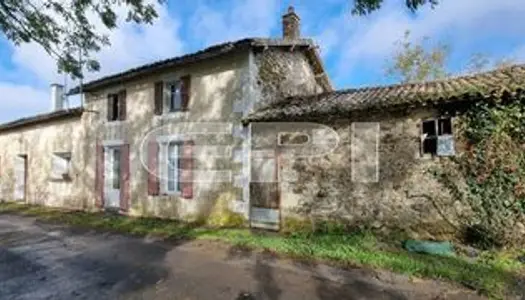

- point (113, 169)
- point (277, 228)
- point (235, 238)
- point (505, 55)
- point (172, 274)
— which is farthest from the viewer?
point (505, 55)

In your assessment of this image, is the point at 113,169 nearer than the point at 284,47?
No

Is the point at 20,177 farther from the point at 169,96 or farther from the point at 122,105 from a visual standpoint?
the point at 169,96

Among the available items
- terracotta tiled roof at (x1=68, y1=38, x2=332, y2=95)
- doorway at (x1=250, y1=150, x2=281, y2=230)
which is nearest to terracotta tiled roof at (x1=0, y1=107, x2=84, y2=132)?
terracotta tiled roof at (x1=68, y1=38, x2=332, y2=95)

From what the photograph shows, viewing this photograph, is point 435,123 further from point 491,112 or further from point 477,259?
point 477,259

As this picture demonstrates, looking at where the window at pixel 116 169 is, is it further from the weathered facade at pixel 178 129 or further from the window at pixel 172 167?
the window at pixel 172 167

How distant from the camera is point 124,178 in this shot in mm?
14172

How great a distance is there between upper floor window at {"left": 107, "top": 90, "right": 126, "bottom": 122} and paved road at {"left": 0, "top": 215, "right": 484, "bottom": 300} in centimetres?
605

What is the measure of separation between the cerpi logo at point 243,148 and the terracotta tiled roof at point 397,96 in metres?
0.39

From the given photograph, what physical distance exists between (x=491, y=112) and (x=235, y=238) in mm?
5973

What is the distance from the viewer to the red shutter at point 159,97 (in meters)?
13.2

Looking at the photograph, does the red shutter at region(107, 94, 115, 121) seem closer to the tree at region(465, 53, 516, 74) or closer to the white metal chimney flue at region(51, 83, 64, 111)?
the white metal chimney flue at region(51, 83, 64, 111)

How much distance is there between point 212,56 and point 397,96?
5.29 meters

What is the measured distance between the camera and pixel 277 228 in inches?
420

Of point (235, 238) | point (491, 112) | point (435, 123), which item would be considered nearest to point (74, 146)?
point (235, 238)
